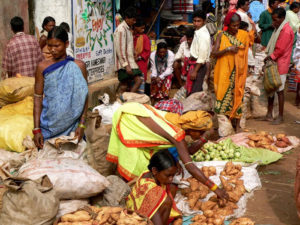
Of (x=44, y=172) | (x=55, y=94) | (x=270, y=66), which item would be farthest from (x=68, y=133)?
(x=270, y=66)

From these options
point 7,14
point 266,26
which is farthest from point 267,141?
point 266,26

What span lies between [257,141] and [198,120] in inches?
98.8

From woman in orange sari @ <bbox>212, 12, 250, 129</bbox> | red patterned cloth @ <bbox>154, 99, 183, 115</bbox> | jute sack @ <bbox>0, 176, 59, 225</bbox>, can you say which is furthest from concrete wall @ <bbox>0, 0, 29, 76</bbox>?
jute sack @ <bbox>0, 176, 59, 225</bbox>

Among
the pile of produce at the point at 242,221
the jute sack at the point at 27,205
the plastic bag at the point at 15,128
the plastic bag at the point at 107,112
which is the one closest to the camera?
the jute sack at the point at 27,205

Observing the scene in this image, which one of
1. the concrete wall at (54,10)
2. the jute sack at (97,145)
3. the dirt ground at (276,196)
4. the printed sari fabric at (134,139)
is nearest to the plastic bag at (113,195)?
the printed sari fabric at (134,139)

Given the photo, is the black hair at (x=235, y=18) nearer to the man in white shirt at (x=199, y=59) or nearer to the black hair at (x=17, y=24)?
the man in white shirt at (x=199, y=59)

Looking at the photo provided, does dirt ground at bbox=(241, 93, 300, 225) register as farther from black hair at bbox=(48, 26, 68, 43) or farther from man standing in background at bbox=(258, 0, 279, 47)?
man standing in background at bbox=(258, 0, 279, 47)

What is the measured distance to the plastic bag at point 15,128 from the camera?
16.1 feet

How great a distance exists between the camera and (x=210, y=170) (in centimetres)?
512

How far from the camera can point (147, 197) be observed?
3.58 metres

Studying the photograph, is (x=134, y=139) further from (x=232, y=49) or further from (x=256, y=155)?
(x=232, y=49)

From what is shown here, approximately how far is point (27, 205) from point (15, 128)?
6.06 feet

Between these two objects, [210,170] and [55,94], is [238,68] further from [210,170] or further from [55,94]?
[55,94]

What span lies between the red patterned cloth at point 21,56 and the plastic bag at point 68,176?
88.1 inches
